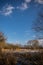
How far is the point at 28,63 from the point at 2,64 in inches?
56.9

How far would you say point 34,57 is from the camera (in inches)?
564

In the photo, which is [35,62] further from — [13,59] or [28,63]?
[13,59]

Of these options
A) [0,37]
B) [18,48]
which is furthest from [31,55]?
[0,37]

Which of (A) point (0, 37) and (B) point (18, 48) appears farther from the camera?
(A) point (0, 37)

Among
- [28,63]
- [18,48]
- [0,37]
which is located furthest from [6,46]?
[28,63]

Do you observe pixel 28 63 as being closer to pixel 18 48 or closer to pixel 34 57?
pixel 34 57

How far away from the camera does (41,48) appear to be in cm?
1402

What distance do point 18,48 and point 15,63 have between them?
599 cm

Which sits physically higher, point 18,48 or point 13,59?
point 18,48

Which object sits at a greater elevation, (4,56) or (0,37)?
(0,37)

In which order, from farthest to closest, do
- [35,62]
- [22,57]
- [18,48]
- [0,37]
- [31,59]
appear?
1. [0,37]
2. [18,48]
3. [22,57]
4. [31,59]
5. [35,62]

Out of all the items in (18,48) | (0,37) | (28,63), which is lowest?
(28,63)

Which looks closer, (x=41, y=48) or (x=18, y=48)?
(x=41, y=48)

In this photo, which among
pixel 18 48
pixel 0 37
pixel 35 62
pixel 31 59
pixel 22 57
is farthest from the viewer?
pixel 0 37
